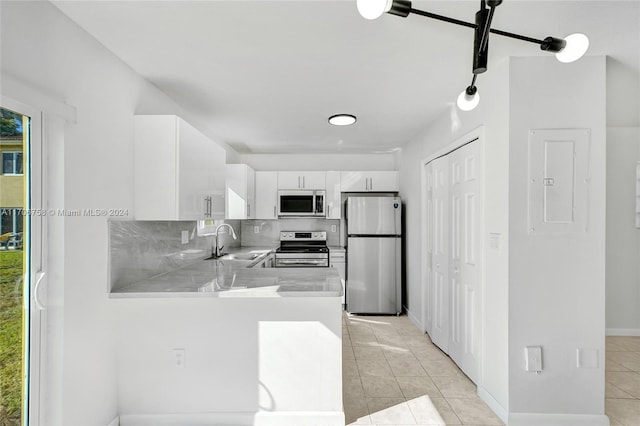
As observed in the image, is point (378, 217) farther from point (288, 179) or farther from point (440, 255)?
point (288, 179)

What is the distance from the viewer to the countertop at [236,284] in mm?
2053

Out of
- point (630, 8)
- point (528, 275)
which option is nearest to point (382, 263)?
point (528, 275)

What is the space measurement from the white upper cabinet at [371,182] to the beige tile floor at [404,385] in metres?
2.06

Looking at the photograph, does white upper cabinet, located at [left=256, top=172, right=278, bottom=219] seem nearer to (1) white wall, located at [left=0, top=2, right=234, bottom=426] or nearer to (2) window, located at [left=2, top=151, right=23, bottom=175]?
(1) white wall, located at [left=0, top=2, right=234, bottom=426]

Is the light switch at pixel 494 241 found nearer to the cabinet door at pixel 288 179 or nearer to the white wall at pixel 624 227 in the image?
the white wall at pixel 624 227

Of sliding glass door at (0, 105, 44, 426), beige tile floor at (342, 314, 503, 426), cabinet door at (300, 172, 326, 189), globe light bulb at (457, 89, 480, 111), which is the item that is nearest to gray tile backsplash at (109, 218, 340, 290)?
sliding glass door at (0, 105, 44, 426)

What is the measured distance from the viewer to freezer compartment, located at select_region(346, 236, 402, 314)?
4527 millimetres

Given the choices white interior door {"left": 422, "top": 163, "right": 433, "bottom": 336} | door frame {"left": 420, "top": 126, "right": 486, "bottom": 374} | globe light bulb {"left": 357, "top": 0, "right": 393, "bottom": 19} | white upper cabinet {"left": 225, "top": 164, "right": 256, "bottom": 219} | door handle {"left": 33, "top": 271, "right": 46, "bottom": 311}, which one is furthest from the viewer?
white upper cabinet {"left": 225, "top": 164, "right": 256, "bottom": 219}

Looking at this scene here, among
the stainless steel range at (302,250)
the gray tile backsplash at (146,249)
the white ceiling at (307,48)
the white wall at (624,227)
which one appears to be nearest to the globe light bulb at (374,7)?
the white ceiling at (307,48)

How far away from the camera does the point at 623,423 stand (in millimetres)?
2184

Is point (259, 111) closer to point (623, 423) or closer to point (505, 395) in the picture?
point (505, 395)

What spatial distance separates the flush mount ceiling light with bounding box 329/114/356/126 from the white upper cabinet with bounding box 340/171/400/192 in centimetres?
150

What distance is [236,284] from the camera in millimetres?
2268

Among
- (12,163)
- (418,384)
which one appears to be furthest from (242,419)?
(12,163)
